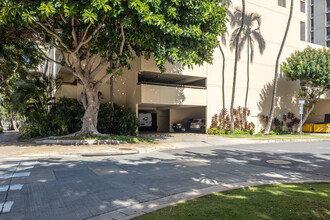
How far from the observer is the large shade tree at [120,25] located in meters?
9.88

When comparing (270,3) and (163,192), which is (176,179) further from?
(270,3)

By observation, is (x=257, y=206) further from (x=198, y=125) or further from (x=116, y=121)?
(x=198, y=125)

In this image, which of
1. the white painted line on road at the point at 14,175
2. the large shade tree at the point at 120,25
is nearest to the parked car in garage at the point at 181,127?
the large shade tree at the point at 120,25

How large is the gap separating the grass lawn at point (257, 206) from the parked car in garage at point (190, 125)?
20.1 m

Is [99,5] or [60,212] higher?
[99,5]

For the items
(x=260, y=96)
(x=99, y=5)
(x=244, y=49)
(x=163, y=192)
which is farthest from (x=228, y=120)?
(x=163, y=192)

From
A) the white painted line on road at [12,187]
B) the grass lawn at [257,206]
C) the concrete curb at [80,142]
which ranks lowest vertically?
the white painted line on road at [12,187]

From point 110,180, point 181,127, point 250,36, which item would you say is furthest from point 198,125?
point 110,180

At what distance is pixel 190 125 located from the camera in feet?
86.7

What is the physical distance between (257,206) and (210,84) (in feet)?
65.1

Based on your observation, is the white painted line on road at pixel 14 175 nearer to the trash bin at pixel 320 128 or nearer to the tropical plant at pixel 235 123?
the tropical plant at pixel 235 123

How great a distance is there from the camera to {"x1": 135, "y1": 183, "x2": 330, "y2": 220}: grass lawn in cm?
365

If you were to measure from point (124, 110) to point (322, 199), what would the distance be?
1746cm

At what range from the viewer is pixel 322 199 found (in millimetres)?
4312
